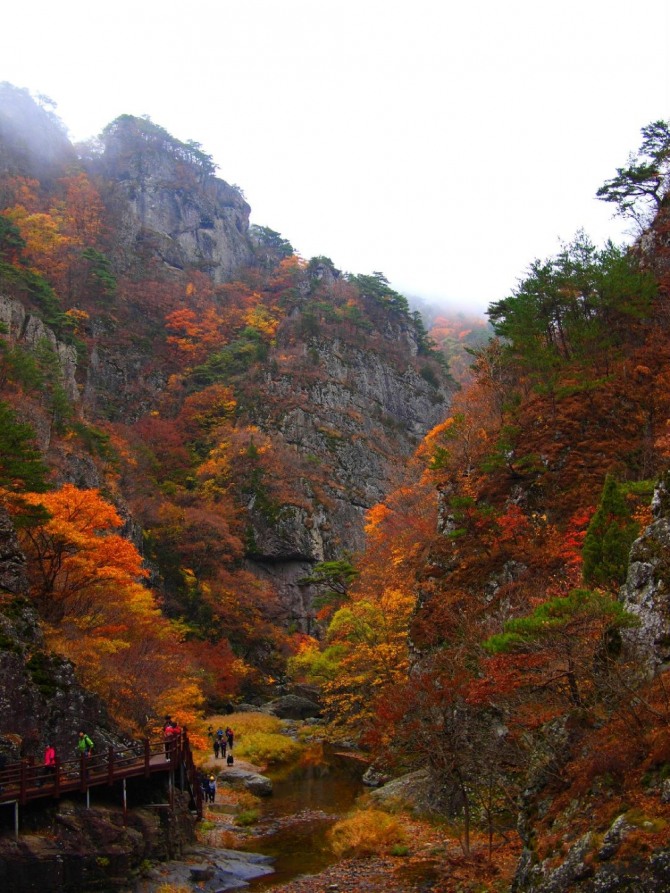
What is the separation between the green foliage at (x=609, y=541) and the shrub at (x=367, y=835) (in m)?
9.45

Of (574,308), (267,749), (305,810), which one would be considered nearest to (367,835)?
(305,810)

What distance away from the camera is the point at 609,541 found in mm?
17141

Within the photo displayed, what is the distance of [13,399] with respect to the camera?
138 feet

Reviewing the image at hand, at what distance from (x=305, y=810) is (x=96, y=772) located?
1006 cm

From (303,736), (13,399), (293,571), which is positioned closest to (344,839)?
(303,736)

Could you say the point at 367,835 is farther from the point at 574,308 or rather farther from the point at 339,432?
the point at 339,432

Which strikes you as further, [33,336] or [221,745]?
[33,336]

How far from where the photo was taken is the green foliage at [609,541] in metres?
16.9

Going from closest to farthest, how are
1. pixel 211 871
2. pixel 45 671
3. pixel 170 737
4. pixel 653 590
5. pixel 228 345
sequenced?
pixel 653 590 → pixel 211 871 → pixel 45 671 → pixel 170 737 → pixel 228 345

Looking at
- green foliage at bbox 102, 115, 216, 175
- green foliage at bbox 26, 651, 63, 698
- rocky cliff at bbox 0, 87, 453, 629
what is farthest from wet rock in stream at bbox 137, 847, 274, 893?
green foliage at bbox 102, 115, 216, 175

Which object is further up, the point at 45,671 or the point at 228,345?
the point at 228,345

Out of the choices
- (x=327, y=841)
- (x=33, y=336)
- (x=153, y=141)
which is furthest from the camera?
(x=153, y=141)

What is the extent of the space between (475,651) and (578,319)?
18.9 m

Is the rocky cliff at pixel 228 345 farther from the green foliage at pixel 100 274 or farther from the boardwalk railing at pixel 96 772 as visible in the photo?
the boardwalk railing at pixel 96 772
